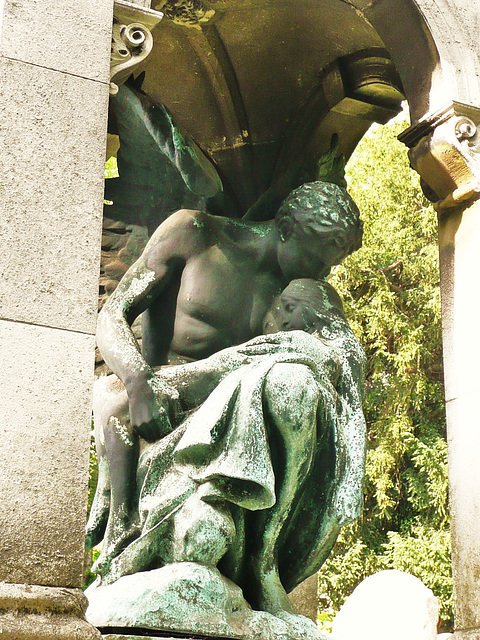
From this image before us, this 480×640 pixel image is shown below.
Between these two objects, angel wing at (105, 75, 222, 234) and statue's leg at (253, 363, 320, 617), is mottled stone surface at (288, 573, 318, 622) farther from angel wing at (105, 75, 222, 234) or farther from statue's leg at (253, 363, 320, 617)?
angel wing at (105, 75, 222, 234)

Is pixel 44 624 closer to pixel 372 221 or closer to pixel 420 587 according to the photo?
pixel 420 587

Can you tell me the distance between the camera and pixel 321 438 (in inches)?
168

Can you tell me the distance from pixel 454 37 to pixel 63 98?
2.07 metres

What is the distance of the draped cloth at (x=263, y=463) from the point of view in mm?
3891

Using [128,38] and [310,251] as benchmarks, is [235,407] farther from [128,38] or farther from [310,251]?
[128,38]

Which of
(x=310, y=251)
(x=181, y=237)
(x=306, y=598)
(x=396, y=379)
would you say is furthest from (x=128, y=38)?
(x=396, y=379)

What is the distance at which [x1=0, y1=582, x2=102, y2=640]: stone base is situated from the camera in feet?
9.45

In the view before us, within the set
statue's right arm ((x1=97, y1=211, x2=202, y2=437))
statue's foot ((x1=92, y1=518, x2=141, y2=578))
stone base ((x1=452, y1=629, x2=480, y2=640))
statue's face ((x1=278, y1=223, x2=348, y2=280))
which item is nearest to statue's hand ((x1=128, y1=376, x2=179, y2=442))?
statue's right arm ((x1=97, y1=211, x2=202, y2=437))

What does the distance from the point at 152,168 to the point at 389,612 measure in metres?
2.93

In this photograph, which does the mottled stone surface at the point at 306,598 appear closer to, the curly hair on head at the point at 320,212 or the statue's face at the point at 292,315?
the statue's face at the point at 292,315

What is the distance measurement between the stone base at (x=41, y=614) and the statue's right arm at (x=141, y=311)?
4.05ft

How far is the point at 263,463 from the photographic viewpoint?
385 centimetres

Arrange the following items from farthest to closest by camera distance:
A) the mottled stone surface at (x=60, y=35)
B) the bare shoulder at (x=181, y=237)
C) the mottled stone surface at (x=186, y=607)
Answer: the bare shoulder at (x=181, y=237) → the mottled stone surface at (x=60, y=35) → the mottled stone surface at (x=186, y=607)

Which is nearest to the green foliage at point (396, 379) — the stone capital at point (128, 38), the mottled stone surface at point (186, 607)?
the mottled stone surface at point (186, 607)
